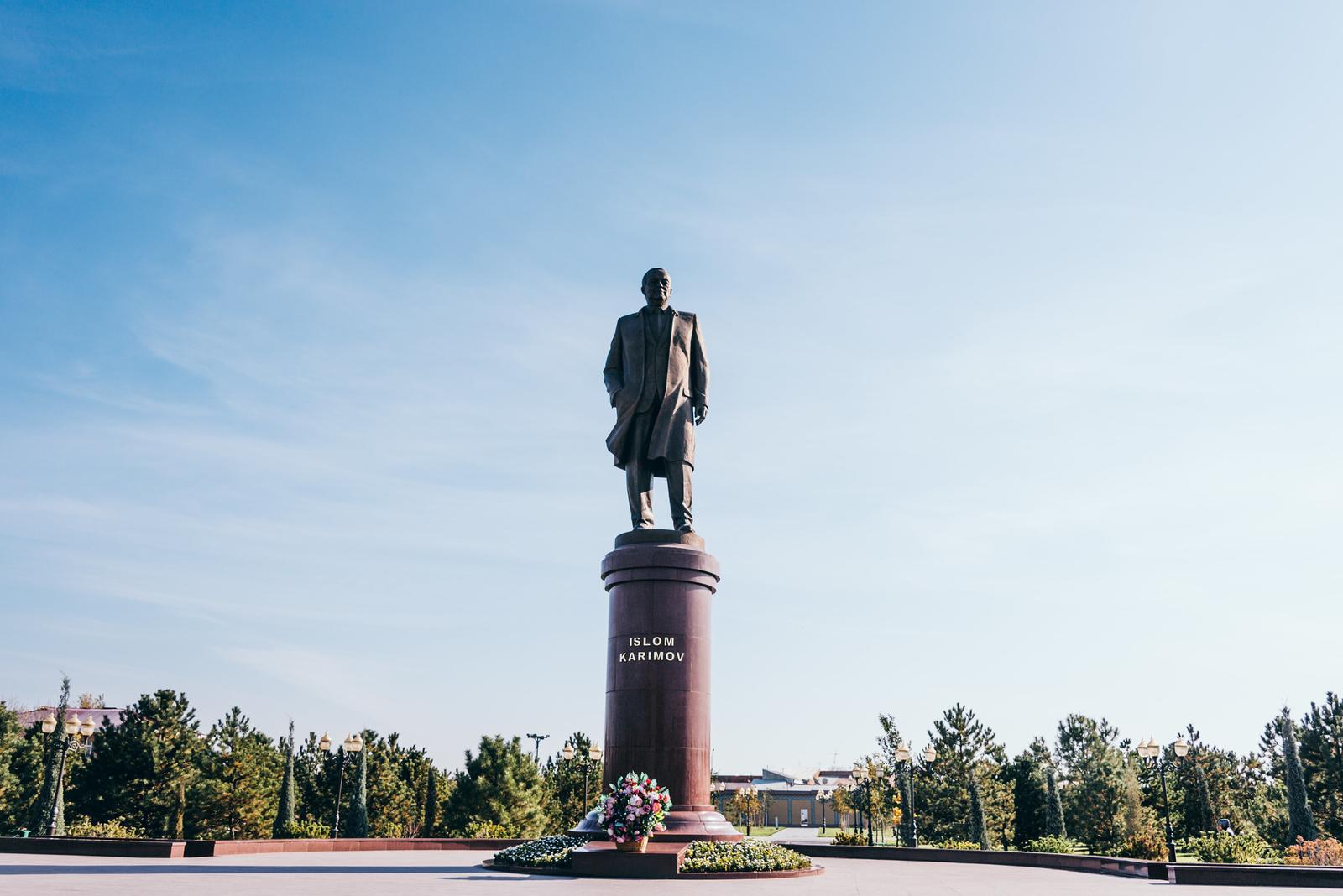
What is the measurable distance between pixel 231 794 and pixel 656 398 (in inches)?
1291

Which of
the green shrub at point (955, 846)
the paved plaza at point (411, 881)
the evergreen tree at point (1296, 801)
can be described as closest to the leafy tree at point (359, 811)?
the paved plaza at point (411, 881)

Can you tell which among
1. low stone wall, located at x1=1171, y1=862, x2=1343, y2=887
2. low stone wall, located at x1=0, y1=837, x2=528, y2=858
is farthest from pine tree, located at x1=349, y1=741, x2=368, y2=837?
low stone wall, located at x1=1171, y1=862, x2=1343, y2=887

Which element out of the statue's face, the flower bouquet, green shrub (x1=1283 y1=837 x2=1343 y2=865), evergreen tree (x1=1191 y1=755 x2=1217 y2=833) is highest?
the statue's face

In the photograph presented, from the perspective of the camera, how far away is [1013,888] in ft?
45.0

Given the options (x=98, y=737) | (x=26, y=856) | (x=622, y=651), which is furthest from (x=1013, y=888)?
(x=98, y=737)

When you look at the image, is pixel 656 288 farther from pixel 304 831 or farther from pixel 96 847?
Answer: pixel 304 831

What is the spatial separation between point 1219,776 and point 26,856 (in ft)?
175

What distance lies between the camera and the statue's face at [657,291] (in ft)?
59.3

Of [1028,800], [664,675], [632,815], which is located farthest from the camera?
[1028,800]

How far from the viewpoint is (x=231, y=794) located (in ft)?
133

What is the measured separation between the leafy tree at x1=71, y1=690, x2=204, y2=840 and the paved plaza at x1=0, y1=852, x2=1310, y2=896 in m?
25.6

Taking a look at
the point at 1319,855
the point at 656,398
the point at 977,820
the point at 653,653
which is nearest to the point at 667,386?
the point at 656,398

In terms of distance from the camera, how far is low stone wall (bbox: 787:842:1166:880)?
1798cm

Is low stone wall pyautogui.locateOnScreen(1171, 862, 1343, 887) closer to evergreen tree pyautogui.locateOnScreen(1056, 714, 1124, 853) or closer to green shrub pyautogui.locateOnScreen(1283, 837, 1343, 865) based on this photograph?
green shrub pyautogui.locateOnScreen(1283, 837, 1343, 865)
